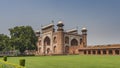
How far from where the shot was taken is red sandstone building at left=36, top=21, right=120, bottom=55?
193 feet

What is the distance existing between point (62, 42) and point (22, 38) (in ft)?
54.8

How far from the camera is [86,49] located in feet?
192

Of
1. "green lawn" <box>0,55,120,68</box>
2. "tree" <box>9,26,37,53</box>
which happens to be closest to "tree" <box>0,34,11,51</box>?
"tree" <box>9,26,37,53</box>

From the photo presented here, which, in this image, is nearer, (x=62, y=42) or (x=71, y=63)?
(x=71, y=63)

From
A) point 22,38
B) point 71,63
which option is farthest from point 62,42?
point 71,63

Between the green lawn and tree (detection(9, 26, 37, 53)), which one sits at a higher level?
tree (detection(9, 26, 37, 53))

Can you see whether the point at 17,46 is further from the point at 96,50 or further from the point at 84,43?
the point at 84,43

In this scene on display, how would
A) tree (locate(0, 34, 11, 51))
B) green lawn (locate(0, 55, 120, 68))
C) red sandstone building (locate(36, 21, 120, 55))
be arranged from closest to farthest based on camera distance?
green lawn (locate(0, 55, 120, 68)) < tree (locate(0, 34, 11, 51)) < red sandstone building (locate(36, 21, 120, 55))

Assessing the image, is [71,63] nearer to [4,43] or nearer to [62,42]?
[4,43]

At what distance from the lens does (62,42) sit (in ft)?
207

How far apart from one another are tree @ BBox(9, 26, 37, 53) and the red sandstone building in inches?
553

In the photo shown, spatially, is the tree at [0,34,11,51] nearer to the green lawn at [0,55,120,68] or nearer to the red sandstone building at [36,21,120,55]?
the red sandstone building at [36,21,120,55]

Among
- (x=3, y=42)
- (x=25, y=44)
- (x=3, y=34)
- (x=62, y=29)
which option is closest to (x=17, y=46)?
(x=25, y=44)

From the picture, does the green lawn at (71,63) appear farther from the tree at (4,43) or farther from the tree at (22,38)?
the tree at (4,43)
